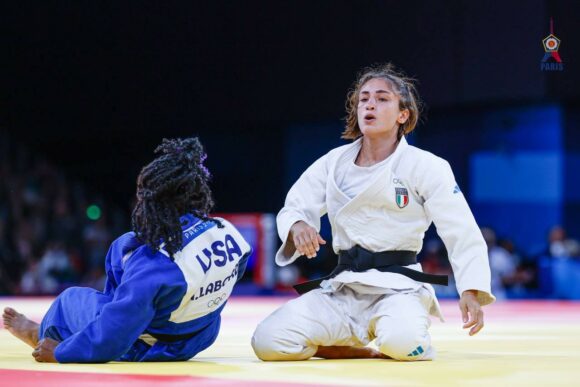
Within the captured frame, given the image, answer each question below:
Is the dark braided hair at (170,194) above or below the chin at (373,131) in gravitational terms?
below

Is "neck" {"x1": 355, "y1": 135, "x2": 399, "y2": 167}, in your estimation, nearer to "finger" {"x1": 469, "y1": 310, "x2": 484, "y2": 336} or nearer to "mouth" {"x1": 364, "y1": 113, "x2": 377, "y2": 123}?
"mouth" {"x1": 364, "y1": 113, "x2": 377, "y2": 123}

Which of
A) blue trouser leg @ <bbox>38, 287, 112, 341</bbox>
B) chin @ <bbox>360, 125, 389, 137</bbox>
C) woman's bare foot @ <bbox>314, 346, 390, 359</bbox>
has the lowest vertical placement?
woman's bare foot @ <bbox>314, 346, 390, 359</bbox>

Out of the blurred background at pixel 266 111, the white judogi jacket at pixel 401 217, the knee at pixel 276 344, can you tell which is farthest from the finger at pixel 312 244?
the blurred background at pixel 266 111

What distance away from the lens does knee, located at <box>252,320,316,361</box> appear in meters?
3.59

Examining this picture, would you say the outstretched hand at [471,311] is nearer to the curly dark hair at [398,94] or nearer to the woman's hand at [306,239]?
the woman's hand at [306,239]

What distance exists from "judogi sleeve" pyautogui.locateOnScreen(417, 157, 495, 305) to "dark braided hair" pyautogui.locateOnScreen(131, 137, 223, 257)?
861mm

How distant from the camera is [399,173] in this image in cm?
383

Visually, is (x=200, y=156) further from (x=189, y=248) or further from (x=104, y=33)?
(x=104, y=33)

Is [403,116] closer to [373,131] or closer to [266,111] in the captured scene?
[373,131]

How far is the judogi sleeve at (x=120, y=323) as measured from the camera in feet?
10.4

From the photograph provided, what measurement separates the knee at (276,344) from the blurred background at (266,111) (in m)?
9.22

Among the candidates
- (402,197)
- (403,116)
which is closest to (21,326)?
(402,197)

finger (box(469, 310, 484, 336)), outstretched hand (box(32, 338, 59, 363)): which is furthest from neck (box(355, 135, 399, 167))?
outstretched hand (box(32, 338, 59, 363))

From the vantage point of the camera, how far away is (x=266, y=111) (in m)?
15.8
